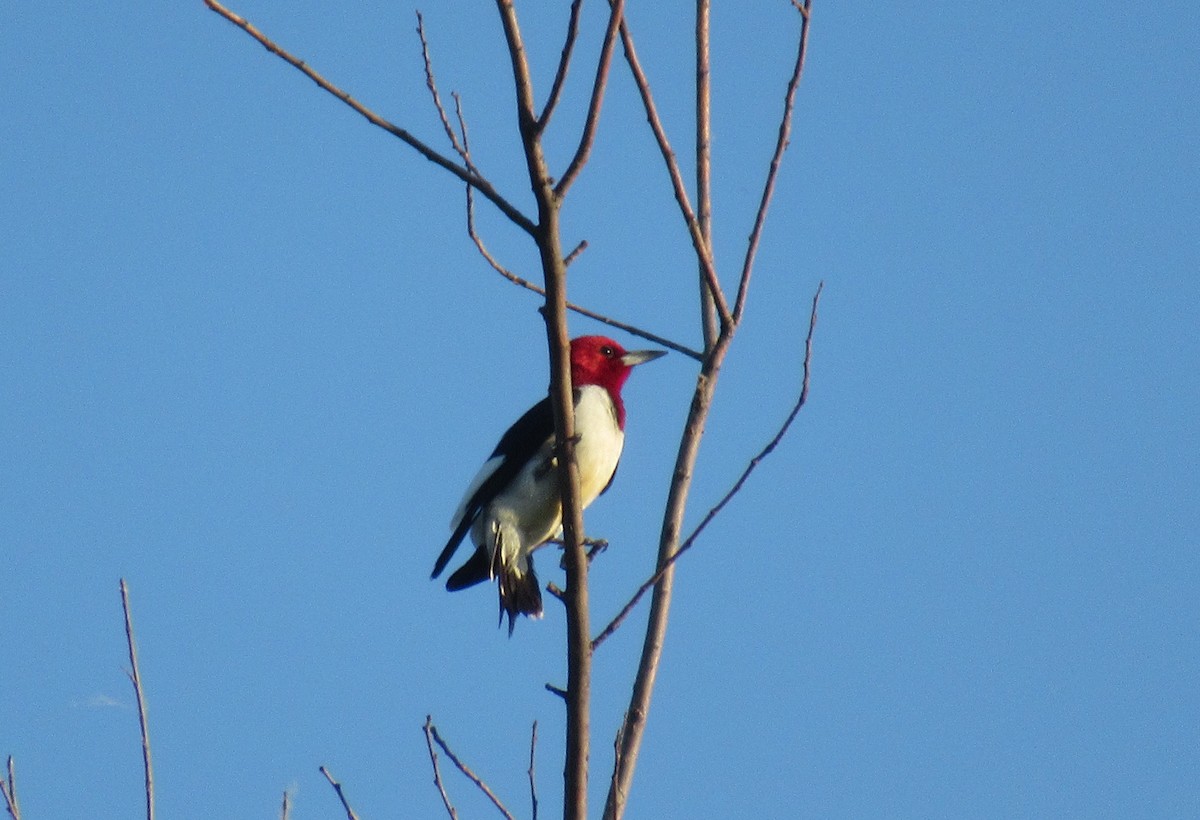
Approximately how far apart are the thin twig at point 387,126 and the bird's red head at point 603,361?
3569mm

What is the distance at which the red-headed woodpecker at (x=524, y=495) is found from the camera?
5398 millimetres

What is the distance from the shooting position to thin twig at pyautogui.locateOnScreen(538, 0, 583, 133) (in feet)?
7.54

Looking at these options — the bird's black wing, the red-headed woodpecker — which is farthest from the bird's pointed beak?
the bird's black wing

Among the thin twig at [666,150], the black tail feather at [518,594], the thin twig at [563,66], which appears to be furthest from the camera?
the black tail feather at [518,594]

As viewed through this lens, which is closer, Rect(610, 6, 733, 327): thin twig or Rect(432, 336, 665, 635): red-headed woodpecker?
Rect(610, 6, 733, 327): thin twig

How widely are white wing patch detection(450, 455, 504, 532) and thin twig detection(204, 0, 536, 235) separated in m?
3.20

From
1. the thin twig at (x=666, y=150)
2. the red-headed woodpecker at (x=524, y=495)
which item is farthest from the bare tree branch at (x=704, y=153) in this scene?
the red-headed woodpecker at (x=524, y=495)

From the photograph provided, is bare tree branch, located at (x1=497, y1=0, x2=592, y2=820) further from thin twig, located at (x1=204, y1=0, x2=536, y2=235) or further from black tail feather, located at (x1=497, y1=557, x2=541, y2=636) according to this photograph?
black tail feather, located at (x1=497, y1=557, x2=541, y2=636)

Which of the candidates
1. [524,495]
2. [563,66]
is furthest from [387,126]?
[524,495]

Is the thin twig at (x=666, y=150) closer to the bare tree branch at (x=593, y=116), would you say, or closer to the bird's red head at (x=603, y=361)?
the bare tree branch at (x=593, y=116)

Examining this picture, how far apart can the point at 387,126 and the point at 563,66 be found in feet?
1.09

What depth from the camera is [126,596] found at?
3266 millimetres

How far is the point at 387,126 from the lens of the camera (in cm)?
242

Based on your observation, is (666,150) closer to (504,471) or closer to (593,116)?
(593,116)
